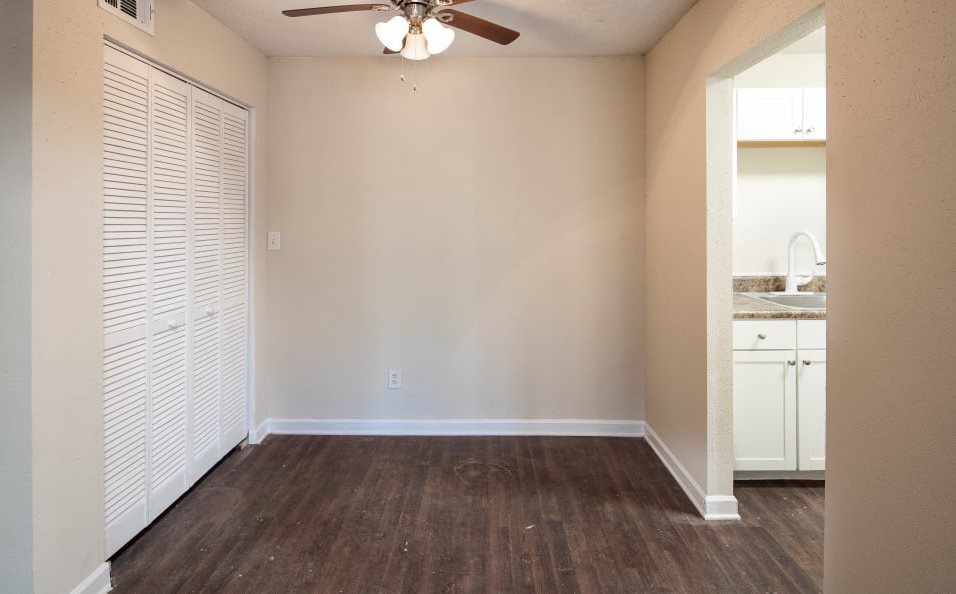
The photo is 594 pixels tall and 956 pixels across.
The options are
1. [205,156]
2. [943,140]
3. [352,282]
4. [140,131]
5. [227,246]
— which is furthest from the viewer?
[352,282]

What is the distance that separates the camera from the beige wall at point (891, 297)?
125 cm

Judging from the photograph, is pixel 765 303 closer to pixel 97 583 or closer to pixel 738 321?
pixel 738 321

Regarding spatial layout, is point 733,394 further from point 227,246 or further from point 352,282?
point 227,246

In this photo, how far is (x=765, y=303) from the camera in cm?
310

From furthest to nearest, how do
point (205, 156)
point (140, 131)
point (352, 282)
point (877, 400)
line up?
1. point (352, 282)
2. point (205, 156)
3. point (140, 131)
4. point (877, 400)

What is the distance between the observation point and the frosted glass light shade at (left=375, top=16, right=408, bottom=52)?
205 centimetres

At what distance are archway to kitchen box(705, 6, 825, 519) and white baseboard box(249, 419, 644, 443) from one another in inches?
38.2

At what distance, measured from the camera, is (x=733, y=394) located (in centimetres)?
272

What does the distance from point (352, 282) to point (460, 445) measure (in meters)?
1.26

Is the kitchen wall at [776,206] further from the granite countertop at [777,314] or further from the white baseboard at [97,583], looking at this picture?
the white baseboard at [97,583]

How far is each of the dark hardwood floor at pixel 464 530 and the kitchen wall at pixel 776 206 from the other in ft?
4.59

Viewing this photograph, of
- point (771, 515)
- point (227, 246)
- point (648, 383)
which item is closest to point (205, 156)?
point (227, 246)

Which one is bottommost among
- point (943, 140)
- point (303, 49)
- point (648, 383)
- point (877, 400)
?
point (648, 383)

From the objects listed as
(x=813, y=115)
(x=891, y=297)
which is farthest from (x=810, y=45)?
(x=891, y=297)
